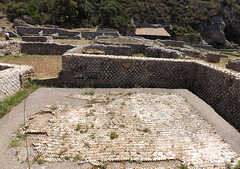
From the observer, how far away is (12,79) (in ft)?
18.0

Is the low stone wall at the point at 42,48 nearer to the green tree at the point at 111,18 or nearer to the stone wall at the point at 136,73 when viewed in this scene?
the stone wall at the point at 136,73

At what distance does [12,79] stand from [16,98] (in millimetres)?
674

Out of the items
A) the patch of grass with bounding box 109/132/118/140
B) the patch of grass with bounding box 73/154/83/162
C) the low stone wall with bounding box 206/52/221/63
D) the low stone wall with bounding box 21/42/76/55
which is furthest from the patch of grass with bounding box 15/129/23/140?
the low stone wall with bounding box 206/52/221/63

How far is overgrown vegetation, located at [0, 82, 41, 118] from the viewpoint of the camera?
15.4ft

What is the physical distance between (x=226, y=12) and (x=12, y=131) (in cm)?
8297

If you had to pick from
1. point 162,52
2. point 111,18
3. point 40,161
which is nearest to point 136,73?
point 40,161

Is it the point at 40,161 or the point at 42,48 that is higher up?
the point at 42,48

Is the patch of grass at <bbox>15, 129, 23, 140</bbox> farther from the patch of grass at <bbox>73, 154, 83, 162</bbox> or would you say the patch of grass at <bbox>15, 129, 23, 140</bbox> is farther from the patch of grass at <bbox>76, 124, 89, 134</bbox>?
the patch of grass at <bbox>73, 154, 83, 162</bbox>

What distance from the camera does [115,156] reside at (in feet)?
10.8

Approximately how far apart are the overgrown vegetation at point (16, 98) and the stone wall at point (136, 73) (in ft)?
3.78

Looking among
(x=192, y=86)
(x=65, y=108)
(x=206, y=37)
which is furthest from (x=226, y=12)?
(x=65, y=108)

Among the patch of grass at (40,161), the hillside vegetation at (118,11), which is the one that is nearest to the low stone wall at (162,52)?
the patch of grass at (40,161)

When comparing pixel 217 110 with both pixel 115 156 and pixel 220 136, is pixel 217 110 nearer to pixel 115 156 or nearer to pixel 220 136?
pixel 220 136

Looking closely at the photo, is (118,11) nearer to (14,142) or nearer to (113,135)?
(113,135)
